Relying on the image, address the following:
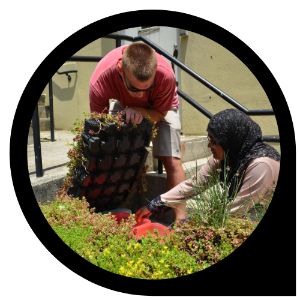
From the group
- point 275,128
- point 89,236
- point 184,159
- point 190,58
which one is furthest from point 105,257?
point 190,58

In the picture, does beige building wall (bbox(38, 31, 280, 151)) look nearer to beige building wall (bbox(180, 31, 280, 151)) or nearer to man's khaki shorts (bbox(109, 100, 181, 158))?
beige building wall (bbox(180, 31, 280, 151))

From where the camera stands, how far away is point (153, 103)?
9.66 feet

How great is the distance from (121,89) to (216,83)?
2.73 metres

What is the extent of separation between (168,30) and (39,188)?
152 inches

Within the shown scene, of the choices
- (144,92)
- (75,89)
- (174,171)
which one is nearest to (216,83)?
(174,171)

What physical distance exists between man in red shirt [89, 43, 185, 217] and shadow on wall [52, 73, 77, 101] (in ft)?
13.3

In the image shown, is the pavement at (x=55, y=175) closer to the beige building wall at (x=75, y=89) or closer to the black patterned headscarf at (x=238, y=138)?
the black patterned headscarf at (x=238, y=138)

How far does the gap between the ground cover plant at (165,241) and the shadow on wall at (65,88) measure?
493 centimetres

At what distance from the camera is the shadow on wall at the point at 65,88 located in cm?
680

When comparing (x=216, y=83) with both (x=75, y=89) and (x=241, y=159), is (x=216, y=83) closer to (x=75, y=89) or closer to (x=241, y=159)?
(x=241, y=159)

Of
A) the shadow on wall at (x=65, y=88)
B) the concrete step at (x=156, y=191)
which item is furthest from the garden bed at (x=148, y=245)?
the shadow on wall at (x=65, y=88)

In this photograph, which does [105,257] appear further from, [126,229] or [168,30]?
[168,30]

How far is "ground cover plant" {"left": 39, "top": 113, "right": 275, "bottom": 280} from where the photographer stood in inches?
75.4

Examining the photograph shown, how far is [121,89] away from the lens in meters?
2.83
